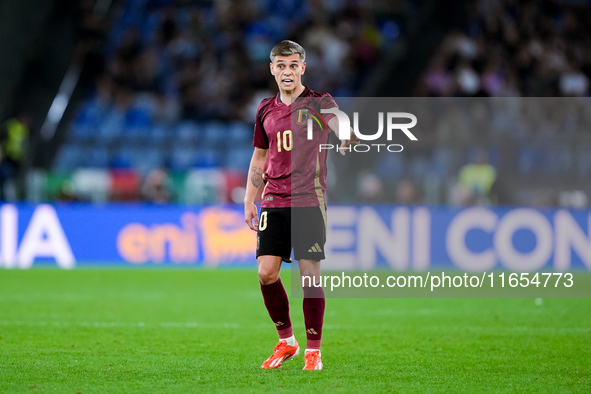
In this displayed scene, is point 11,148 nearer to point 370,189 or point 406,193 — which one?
point 370,189

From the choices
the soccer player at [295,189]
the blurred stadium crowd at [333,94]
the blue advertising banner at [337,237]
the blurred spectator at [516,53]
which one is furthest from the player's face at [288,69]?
the blurred spectator at [516,53]

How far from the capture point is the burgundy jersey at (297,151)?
5.03 metres

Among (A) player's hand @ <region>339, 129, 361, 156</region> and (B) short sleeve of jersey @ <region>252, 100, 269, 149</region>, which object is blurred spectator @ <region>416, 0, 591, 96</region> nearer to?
(B) short sleeve of jersey @ <region>252, 100, 269, 149</region>

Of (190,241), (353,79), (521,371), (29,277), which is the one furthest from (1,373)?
(353,79)

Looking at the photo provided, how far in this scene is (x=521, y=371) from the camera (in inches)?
201

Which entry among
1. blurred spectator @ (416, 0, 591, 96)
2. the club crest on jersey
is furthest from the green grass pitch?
blurred spectator @ (416, 0, 591, 96)

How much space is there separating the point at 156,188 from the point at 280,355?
8433 mm

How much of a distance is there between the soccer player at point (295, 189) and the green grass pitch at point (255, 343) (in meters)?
0.60

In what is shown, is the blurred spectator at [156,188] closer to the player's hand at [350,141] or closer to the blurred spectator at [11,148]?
the blurred spectator at [11,148]

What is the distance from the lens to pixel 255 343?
6309 millimetres

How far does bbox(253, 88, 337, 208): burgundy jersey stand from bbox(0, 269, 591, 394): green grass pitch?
109cm

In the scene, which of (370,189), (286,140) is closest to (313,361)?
(286,140)

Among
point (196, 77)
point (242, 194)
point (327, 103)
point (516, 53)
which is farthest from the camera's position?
point (516, 53)

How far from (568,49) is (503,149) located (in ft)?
21.0
